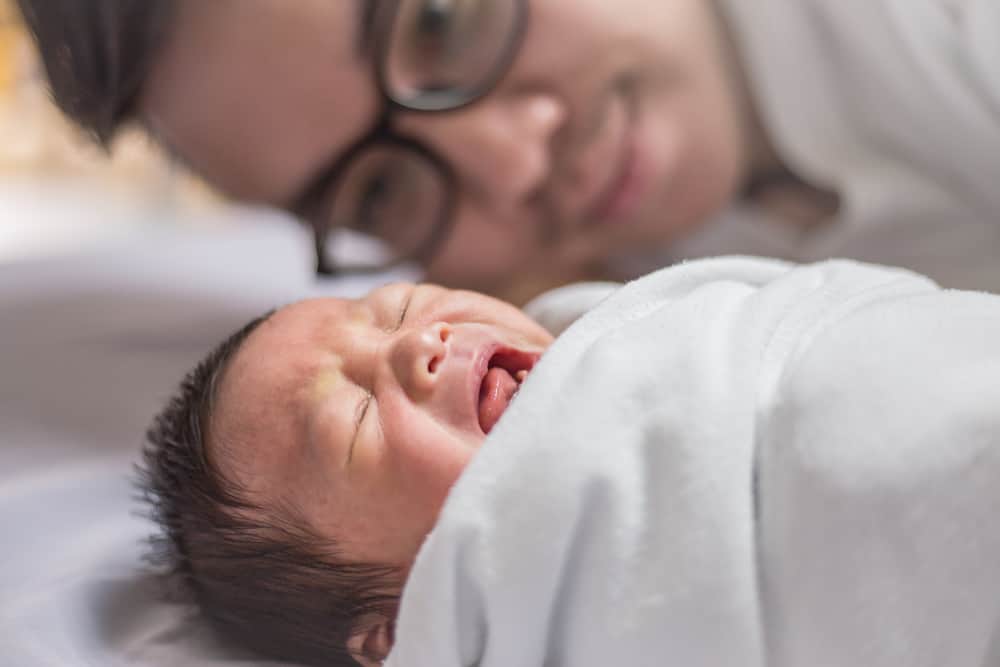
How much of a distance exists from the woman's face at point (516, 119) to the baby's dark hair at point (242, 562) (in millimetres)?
349

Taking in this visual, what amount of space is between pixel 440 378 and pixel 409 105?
0.44 meters

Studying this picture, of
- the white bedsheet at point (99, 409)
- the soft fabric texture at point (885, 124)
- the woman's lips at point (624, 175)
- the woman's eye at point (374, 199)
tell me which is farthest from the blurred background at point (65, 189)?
the soft fabric texture at point (885, 124)

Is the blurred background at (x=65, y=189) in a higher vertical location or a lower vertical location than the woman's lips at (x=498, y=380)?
lower

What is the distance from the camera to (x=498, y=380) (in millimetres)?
554

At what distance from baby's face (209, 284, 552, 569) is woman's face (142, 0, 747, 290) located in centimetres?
35

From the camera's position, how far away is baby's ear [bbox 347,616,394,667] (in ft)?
1.68

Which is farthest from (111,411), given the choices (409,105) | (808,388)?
(808,388)

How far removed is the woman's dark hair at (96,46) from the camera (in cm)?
79

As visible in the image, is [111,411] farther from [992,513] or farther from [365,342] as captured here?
[992,513]

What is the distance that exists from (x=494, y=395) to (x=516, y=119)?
1.40 ft

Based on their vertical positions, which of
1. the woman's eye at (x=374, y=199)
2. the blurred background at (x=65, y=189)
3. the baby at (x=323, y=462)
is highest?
the baby at (x=323, y=462)

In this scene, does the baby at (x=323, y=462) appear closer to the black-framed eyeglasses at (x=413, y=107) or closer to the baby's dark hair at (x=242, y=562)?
the baby's dark hair at (x=242, y=562)

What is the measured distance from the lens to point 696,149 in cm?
101

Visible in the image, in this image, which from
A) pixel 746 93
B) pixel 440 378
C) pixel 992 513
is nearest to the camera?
pixel 992 513
